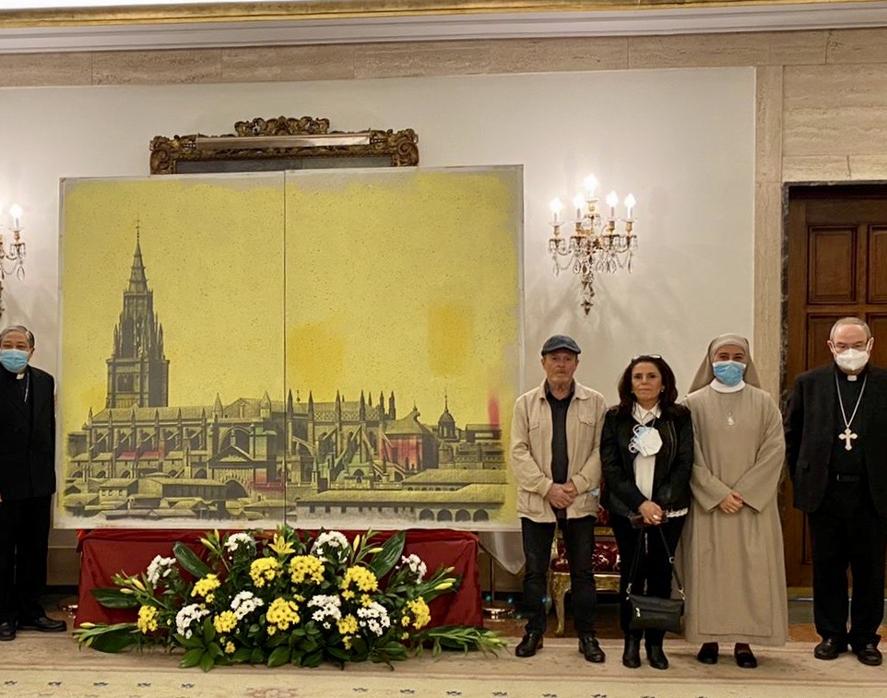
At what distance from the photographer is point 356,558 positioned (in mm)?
4801

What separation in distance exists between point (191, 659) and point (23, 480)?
4.60ft

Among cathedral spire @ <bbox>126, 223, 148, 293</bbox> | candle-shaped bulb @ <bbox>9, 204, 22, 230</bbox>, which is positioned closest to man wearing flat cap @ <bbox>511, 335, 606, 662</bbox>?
cathedral spire @ <bbox>126, 223, 148, 293</bbox>

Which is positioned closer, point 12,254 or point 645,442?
point 645,442

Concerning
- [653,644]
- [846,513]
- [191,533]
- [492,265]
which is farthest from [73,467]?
[846,513]

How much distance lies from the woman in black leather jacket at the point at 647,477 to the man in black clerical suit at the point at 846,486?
67cm

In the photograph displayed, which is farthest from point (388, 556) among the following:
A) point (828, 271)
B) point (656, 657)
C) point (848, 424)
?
point (828, 271)

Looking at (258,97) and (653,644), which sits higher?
(258,97)

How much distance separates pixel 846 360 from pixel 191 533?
3.51 m

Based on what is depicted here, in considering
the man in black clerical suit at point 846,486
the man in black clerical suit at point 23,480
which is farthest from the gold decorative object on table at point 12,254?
A: the man in black clerical suit at point 846,486

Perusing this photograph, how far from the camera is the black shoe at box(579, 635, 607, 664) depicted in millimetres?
4660

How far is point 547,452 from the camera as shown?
4.68m

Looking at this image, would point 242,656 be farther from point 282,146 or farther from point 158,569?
point 282,146

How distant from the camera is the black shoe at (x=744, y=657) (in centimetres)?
459

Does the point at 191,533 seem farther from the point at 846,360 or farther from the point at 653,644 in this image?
the point at 846,360
